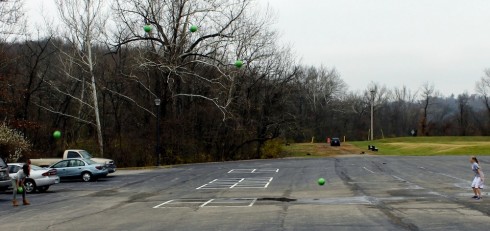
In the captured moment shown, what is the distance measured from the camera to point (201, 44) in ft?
176

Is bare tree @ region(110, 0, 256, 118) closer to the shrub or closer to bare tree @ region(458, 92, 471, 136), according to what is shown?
the shrub

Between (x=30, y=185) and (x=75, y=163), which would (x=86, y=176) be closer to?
(x=75, y=163)

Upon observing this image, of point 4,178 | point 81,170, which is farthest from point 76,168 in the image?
point 4,178

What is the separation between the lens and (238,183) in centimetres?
2806

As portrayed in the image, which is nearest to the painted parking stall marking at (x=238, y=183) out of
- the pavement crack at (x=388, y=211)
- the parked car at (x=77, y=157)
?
the pavement crack at (x=388, y=211)

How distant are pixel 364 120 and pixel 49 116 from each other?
76963 mm

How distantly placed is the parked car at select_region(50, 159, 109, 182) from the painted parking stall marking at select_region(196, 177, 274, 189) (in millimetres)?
7202

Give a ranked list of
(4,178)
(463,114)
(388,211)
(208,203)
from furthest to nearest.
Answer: (463,114)
(4,178)
(208,203)
(388,211)

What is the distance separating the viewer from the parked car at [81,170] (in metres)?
31.9

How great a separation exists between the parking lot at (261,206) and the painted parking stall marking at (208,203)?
0.03m

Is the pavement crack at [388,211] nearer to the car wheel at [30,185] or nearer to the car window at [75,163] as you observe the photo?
the car wheel at [30,185]

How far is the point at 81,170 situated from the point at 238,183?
33.0 feet

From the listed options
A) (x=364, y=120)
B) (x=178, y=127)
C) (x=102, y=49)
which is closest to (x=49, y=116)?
(x=102, y=49)

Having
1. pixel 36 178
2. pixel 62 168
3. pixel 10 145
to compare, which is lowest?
pixel 36 178
